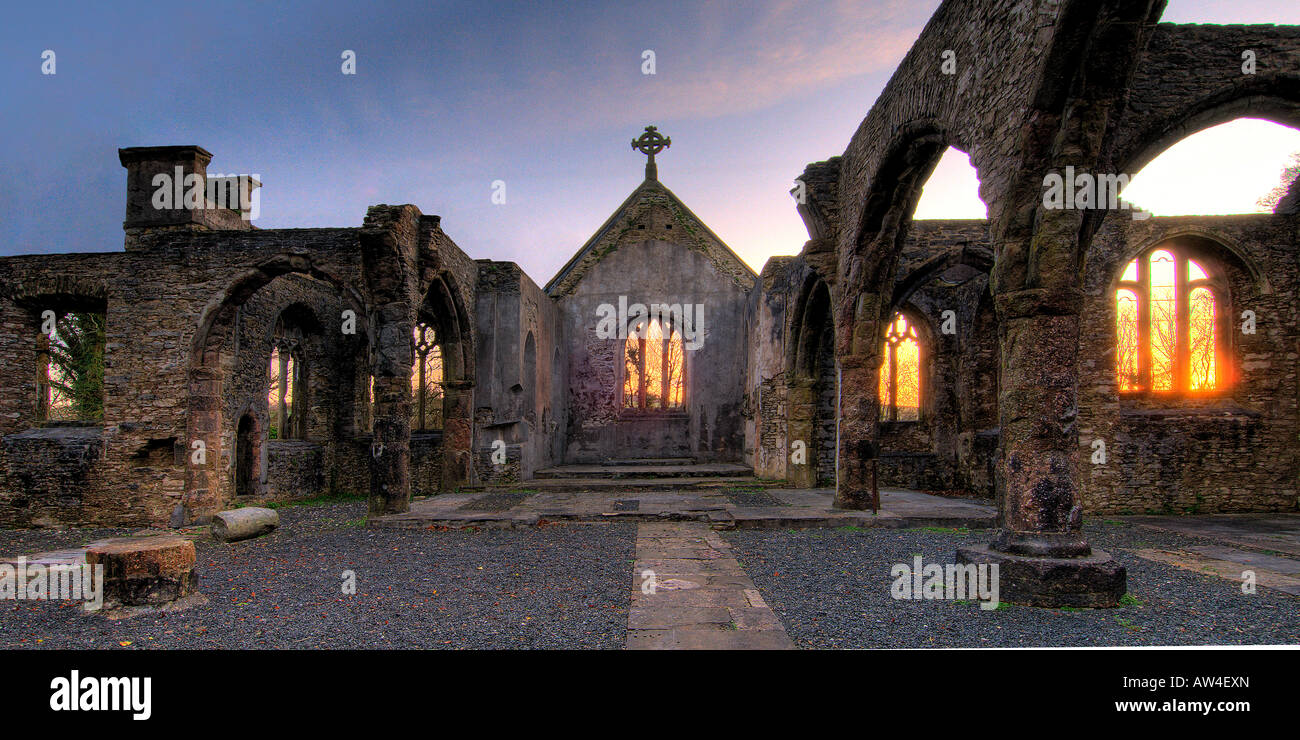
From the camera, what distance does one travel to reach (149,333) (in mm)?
11188

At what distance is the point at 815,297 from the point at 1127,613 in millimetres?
8022

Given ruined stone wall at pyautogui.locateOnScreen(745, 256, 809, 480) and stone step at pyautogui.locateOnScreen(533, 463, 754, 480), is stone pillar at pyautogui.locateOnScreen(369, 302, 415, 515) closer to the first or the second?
stone step at pyautogui.locateOnScreen(533, 463, 754, 480)

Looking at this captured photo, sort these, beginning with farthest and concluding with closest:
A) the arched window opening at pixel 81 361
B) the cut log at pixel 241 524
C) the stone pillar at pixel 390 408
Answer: the arched window opening at pixel 81 361
the stone pillar at pixel 390 408
the cut log at pixel 241 524

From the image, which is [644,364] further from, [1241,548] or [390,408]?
[1241,548]

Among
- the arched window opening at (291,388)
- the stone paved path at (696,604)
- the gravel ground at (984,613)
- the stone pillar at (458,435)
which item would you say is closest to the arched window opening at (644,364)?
the stone pillar at (458,435)

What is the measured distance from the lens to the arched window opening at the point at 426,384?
52.4ft

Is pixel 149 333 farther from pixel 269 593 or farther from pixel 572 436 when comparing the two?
pixel 572 436

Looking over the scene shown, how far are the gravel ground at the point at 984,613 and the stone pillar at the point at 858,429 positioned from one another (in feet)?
7.21

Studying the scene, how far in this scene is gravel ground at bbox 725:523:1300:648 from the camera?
14.4 ft

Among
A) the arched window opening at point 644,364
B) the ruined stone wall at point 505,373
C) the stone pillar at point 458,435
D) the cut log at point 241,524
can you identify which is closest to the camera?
the cut log at point 241,524

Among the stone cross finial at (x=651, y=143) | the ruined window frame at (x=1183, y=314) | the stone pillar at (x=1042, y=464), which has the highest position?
the stone cross finial at (x=651, y=143)

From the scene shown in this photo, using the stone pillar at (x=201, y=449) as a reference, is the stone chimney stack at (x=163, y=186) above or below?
above
